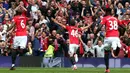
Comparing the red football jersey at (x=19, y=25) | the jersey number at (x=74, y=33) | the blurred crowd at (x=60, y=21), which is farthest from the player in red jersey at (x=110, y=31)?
the blurred crowd at (x=60, y=21)

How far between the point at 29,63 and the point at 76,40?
151 inches

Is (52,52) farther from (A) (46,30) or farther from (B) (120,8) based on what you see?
(B) (120,8)

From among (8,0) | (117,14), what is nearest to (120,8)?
(117,14)

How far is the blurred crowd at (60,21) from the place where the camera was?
26.6 meters

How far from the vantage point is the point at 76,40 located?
23438 millimetres

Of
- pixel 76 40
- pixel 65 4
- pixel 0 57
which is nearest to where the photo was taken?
pixel 76 40

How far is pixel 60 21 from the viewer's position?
27031 mm

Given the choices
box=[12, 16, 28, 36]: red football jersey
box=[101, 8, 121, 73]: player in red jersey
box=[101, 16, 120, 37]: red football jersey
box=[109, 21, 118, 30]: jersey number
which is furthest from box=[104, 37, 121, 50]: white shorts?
box=[12, 16, 28, 36]: red football jersey

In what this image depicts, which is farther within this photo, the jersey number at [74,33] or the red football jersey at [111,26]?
the jersey number at [74,33]

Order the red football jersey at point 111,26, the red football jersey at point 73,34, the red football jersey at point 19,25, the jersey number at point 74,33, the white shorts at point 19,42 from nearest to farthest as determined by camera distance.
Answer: the red football jersey at point 111,26, the white shorts at point 19,42, the red football jersey at point 19,25, the red football jersey at point 73,34, the jersey number at point 74,33

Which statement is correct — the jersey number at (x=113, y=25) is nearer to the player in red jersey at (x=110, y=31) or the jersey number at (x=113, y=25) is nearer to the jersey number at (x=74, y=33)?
the player in red jersey at (x=110, y=31)

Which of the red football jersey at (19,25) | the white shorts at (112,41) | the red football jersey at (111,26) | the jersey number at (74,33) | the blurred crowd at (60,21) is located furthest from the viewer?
the blurred crowd at (60,21)

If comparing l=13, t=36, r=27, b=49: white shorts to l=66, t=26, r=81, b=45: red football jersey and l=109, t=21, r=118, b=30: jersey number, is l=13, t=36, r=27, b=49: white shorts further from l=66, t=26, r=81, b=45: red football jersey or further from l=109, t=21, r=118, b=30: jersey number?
l=109, t=21, r=118, b=30: jersey number

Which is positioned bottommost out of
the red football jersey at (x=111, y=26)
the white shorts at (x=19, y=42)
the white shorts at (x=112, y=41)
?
the white shorts at (x=112, y=41)
